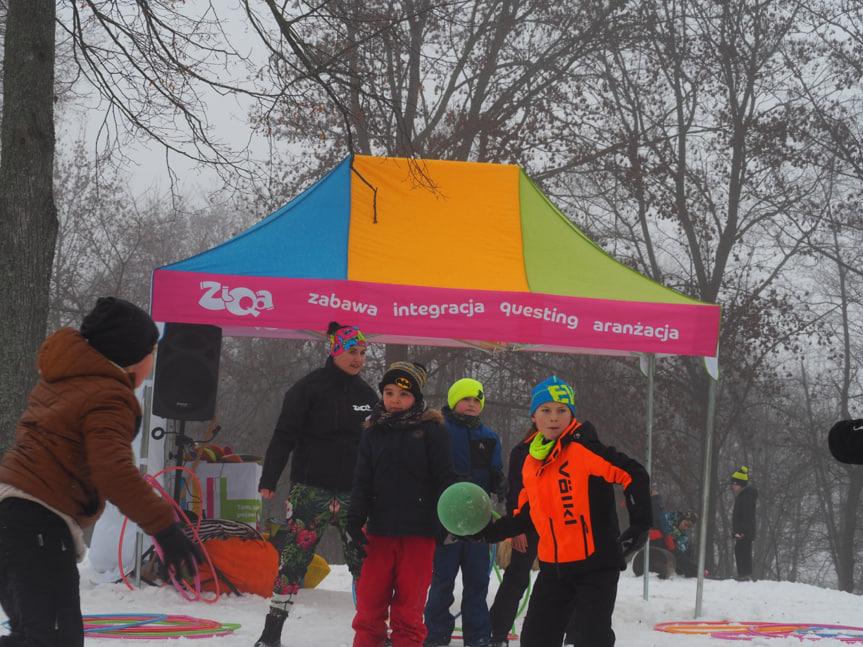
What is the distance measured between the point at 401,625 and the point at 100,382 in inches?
92.8

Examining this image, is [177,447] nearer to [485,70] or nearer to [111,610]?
[111,610]

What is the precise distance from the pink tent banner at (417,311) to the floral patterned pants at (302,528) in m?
1.66

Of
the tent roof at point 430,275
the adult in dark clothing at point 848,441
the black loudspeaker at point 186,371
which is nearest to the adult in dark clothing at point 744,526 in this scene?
the tent roof at point 430,275

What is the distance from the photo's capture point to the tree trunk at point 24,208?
21.3 feet

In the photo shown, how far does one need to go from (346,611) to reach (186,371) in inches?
94.2

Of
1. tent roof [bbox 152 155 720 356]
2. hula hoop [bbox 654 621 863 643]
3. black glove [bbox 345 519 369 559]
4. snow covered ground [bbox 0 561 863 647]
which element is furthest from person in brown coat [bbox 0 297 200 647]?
hula hoop [bbox 654 621 863 643]

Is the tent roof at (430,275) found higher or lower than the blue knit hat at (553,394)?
higher

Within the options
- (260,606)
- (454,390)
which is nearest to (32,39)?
(454,390)

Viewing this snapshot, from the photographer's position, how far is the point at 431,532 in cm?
459

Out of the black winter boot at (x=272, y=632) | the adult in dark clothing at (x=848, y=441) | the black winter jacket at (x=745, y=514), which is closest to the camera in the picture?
the adult in dark clothing at (x=848, y=441)

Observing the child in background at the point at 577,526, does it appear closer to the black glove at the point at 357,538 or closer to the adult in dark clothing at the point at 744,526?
the black glove at the point at 357,538

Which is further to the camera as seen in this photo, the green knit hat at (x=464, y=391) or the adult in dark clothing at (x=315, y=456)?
the green knit hat at (x=464, y=391)

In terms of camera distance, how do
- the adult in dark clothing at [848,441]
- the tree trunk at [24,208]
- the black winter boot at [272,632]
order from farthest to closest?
the tree trunk at [24,208] → the black winter boot at [272,632] → the adult in dark clothing at [848,441]

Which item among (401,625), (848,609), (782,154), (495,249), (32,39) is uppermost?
(782,154)
